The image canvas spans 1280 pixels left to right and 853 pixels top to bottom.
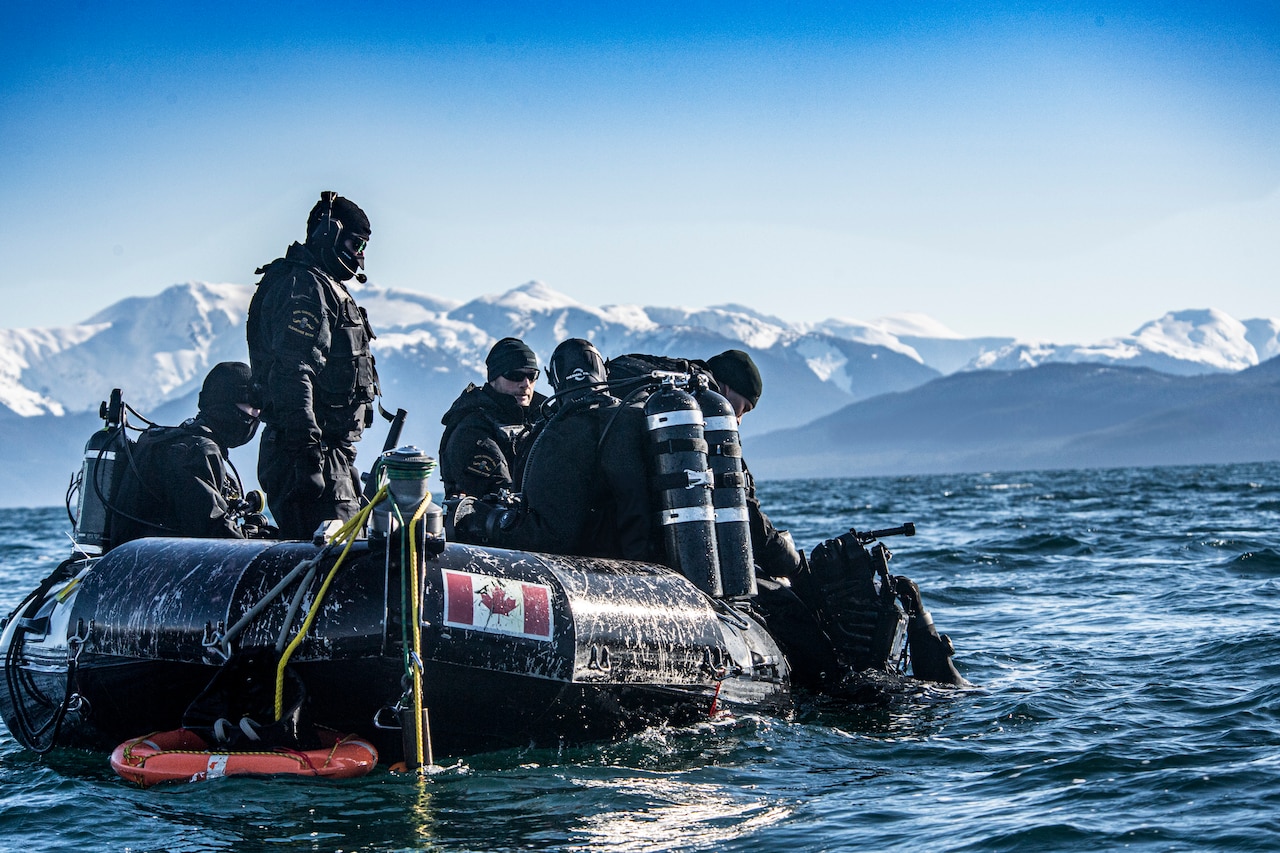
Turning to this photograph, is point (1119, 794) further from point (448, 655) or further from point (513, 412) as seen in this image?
point (513, 412)

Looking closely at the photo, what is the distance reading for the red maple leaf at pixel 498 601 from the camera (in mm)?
5703

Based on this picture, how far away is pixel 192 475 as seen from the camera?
7.61 metres

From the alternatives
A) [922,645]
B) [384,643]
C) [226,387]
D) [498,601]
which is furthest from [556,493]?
[922,645]

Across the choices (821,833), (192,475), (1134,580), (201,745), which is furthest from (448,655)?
(1134,580)

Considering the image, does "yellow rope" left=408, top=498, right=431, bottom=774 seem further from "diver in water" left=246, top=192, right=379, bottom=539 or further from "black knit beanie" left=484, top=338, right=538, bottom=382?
"black knit beanie" left=484, top=338, right=538, bottom=382

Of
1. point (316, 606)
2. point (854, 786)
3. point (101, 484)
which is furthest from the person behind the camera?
point (101, 484)

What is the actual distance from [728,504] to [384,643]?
2273 millimetres

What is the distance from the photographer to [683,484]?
22.2 ft

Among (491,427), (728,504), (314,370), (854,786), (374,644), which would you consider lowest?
(854,786)

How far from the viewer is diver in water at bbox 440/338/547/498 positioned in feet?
26.9

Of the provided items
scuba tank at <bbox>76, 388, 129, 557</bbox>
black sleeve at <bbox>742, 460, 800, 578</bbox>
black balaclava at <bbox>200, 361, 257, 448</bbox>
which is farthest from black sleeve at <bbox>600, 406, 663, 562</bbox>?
scuba tank at <bbox>76, 388, 129, 557</bbox>

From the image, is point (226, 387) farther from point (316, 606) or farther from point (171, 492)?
point (316, 606)

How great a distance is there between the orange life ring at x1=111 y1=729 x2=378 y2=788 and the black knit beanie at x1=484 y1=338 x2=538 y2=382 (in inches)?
126

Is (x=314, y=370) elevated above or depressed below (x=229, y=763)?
above
